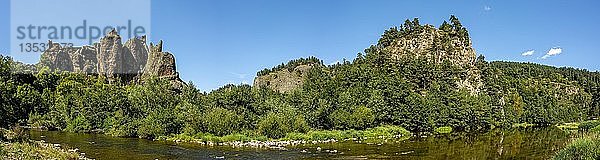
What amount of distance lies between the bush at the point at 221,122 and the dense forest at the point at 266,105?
0.40 ft

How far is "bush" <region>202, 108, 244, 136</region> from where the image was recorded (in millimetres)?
63562

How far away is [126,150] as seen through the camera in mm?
47125

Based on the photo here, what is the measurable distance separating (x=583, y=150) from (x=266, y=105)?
4865 centimetres

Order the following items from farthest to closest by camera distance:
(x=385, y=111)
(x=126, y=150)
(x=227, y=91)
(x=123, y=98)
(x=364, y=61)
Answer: (x=364, y=61), (x=385, y=111), (x=123, y=98), (x=227, y=91), (x=126, y=150)

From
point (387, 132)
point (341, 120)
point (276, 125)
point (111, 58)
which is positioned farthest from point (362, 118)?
point (111, 58)

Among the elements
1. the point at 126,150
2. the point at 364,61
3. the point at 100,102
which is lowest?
the point at 126,150

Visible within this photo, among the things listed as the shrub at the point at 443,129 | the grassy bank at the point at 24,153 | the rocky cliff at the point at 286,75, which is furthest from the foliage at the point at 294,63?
the grassy bank at the point at 24,153

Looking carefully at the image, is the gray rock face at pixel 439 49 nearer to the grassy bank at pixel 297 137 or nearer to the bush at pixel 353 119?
the bush at pixel 353 119

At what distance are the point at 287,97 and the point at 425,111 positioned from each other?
77.7ft

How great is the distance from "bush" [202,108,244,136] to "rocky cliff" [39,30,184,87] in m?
71.0

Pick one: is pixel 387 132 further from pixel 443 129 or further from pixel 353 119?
pixel 443 129

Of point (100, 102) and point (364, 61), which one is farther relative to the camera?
point (364, 61)

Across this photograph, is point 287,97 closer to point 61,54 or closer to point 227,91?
point 227,91

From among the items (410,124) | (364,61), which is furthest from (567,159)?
(364,61)
